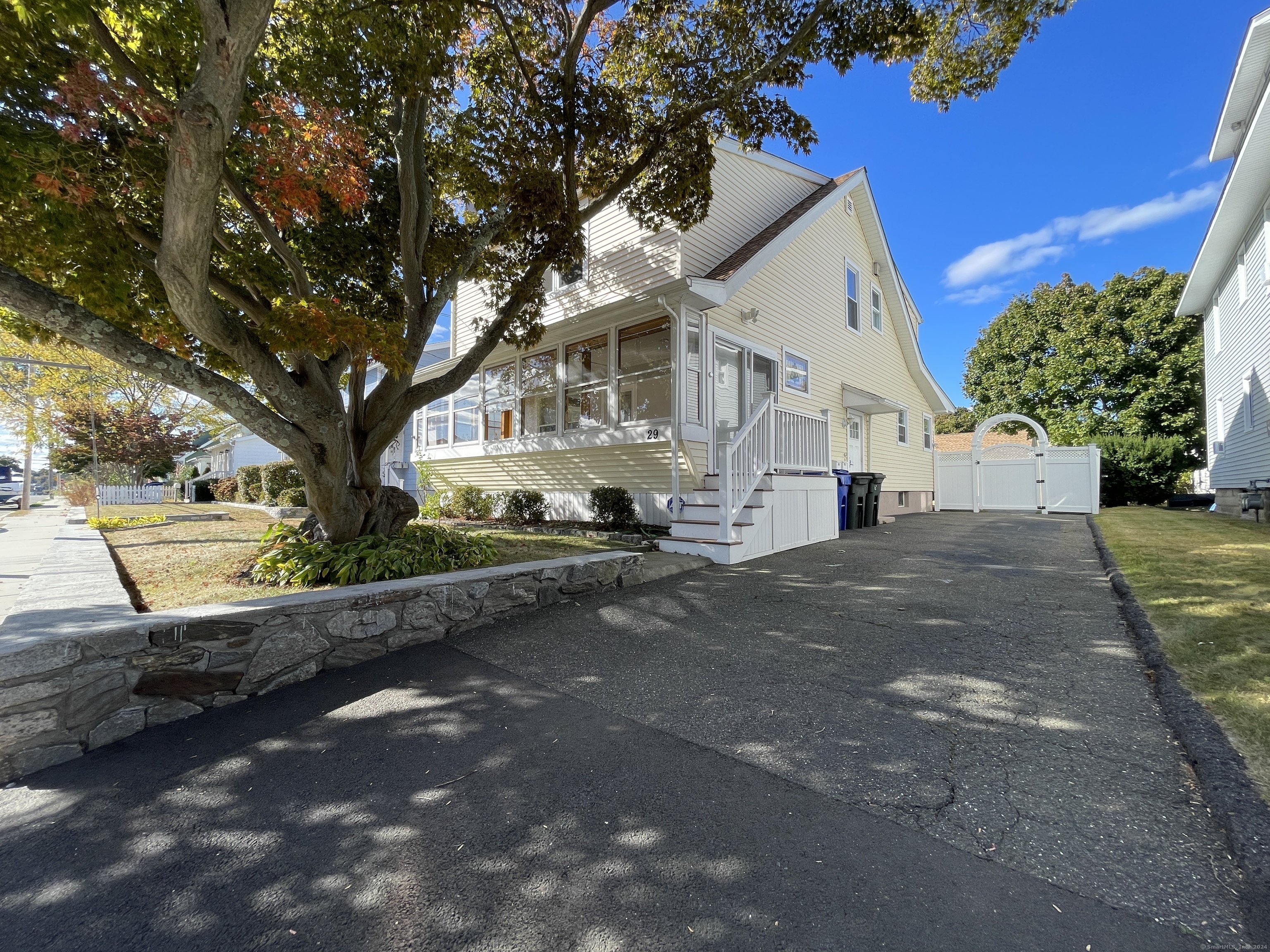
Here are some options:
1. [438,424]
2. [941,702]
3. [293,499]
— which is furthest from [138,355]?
[293,499]

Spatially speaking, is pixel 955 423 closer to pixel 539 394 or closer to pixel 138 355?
pixel 539 394

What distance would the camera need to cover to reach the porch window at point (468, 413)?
42.5 ft

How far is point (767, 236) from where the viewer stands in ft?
34.3

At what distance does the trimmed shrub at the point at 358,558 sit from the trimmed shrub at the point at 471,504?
6.26 metres

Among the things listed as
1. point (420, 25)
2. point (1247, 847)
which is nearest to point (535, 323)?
point (420, 25)

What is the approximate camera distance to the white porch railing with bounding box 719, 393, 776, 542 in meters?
7.21

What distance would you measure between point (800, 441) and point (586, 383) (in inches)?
169

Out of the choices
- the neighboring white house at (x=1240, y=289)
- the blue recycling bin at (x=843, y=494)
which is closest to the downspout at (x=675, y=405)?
the blue recycling bin at (x=843, y=494)

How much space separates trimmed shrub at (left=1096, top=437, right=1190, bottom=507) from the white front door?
490 inches

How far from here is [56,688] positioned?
8.69ft

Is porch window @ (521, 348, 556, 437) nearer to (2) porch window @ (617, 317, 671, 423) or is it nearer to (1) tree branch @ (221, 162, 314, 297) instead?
(2) porch window @ (617, 317, 671, 423)

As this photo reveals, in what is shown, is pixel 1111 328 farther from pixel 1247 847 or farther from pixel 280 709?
pixel 280 709

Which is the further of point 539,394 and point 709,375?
point 539,394

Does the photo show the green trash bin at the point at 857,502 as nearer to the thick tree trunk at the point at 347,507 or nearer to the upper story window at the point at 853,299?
the upper story window at the point at 853,299
